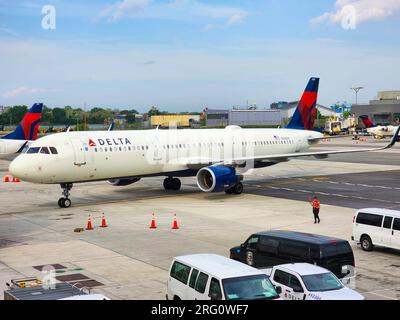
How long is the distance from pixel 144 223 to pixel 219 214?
493 centimetres

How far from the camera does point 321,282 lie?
674 inches

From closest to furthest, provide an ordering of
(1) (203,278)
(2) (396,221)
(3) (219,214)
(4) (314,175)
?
(1) (203,278) < (2) (396,221) < (3) (219,214) < (4) (314,175)

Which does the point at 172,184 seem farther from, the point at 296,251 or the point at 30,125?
the point at 30,125

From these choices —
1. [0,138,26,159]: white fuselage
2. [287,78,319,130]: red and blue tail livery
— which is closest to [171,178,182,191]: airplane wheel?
[287,78,319,130]: red and blue tail livery

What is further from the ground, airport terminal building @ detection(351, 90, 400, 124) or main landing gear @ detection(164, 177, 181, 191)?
airport terminal building @ detection(351, 90, 400, 124)

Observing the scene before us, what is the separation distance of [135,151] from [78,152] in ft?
15.3

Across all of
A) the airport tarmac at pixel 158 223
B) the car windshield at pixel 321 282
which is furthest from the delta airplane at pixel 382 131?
the car windshield at pixel 321 282

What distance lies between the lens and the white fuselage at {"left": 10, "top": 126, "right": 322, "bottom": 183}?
35188 mm

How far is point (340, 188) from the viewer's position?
149ft

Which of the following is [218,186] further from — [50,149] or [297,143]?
[297,143]

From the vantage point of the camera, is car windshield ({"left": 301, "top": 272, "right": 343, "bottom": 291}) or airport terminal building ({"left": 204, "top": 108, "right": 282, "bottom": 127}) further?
airport terminal building ({"left": 204, "top": 108, "right": 282, "bottom": 127})

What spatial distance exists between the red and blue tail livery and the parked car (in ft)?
109

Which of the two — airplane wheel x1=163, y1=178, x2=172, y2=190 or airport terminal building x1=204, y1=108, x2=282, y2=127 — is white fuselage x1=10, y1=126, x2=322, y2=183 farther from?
airport terminal building x1=204, y1=108, x2=282, y2=127
